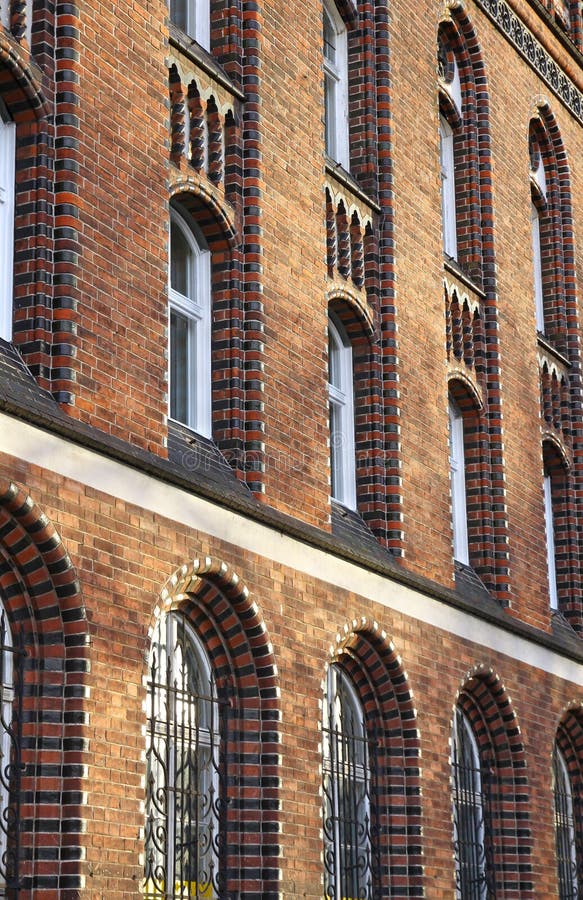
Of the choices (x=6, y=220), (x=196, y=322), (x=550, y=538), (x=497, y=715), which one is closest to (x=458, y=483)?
(x=497, y=715)

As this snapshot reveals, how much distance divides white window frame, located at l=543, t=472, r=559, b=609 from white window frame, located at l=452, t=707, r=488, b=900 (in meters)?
4.19

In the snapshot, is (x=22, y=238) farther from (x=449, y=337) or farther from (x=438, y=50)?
(x=438, y=50)

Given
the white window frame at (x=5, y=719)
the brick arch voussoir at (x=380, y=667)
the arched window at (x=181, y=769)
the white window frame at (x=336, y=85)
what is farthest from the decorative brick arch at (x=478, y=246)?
the white window frame at (x=5, y=719)

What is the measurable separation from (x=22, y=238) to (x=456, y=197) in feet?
31.0

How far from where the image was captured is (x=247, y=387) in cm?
1379

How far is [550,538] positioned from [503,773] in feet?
15.7

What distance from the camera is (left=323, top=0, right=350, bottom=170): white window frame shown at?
56.5ft

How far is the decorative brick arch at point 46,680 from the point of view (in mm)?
10328

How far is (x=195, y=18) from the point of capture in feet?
48.3

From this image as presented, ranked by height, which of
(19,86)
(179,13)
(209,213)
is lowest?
(19,86)

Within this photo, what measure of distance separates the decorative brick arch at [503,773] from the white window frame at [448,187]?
16.8 feet

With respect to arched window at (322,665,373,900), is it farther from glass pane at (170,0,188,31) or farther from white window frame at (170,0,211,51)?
glass pane at (170,0,188,31)

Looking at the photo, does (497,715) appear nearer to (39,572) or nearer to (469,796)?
(469,796)

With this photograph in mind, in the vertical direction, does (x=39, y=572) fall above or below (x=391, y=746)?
above
